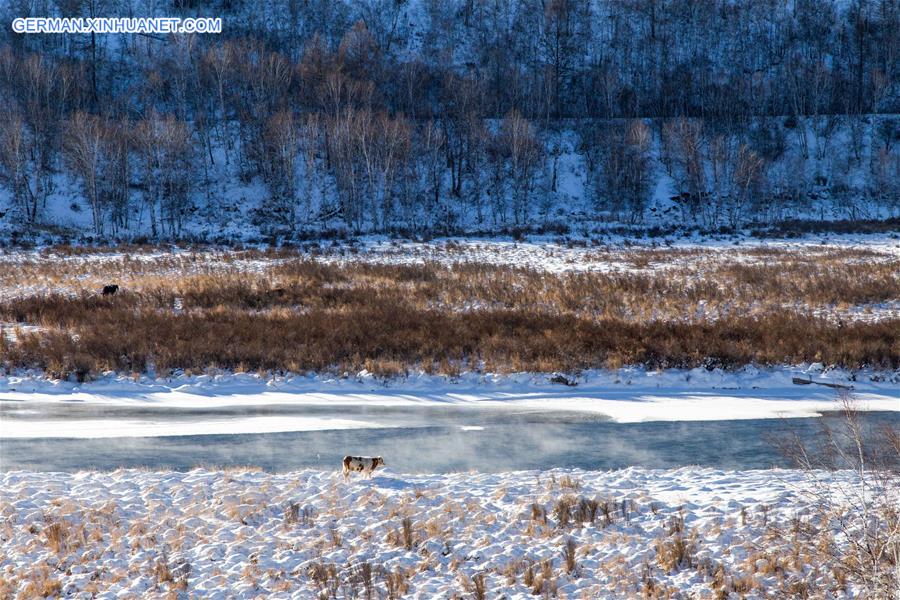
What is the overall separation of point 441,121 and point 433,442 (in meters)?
62.1

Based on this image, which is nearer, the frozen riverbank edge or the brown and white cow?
the brown and white cow

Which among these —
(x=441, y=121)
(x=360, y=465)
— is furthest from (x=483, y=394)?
(x=441, y=121)

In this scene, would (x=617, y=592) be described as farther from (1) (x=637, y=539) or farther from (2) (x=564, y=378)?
(2) (x=564, y=378)

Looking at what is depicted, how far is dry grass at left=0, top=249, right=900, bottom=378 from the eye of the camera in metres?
15.8

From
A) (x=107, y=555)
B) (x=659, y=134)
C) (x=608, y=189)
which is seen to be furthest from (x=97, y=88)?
(x=107, y=555)

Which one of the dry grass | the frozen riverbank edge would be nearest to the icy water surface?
the frozen riverbank edge

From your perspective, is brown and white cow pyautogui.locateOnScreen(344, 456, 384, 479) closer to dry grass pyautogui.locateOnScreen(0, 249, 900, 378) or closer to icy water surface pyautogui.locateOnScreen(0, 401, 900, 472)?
icy water surface pyautogui.locateOnScreen(0, 401, 900, 472)

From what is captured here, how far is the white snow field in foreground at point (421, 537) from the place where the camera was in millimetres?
6461

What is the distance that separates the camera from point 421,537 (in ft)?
23.9

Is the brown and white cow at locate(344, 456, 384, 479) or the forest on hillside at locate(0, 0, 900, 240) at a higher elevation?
the forest on hillside at locate(0, 0, 900, 240)

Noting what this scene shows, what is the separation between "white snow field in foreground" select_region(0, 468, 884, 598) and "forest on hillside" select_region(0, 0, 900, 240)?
43259 millimetres

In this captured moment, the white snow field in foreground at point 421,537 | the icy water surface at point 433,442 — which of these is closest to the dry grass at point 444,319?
the icy water surface at point 433,442

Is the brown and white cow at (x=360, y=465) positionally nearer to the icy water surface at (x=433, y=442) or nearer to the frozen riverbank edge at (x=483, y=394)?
the icy water surface at (x=433, y=442)

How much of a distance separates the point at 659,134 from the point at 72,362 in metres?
66.8
